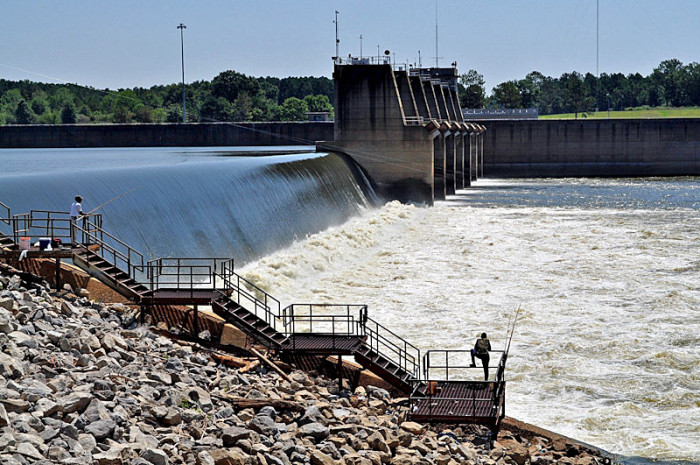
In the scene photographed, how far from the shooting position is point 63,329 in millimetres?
16391

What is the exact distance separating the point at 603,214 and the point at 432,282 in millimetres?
24683

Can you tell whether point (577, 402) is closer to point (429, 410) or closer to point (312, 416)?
point (429, 410)

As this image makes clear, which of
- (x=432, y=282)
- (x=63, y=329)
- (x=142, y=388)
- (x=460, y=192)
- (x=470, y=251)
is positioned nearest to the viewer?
(x=142, y=388)

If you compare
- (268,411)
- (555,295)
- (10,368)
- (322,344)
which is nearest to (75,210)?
(322,344)

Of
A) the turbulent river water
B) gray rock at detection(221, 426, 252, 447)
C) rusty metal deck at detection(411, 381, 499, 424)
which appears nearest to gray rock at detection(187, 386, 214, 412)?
gray rock at detection(221, 426, 252, 447)

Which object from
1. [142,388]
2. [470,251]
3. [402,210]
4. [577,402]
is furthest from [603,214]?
[142,388]

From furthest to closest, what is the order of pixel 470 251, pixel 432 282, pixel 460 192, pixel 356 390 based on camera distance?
pixel 460 192
pixel 470 251
pixel 432 282
pixel 356 390

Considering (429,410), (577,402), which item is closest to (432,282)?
(577,402)

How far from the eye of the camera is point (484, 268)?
118 ft

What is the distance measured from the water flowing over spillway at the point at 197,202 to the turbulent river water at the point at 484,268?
0.28 feet

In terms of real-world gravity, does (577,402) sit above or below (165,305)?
below

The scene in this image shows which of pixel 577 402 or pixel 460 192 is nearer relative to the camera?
pixel 577 402

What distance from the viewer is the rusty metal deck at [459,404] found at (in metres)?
16.4

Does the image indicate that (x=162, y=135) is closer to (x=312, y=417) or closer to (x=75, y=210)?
(x=75, y=210)
